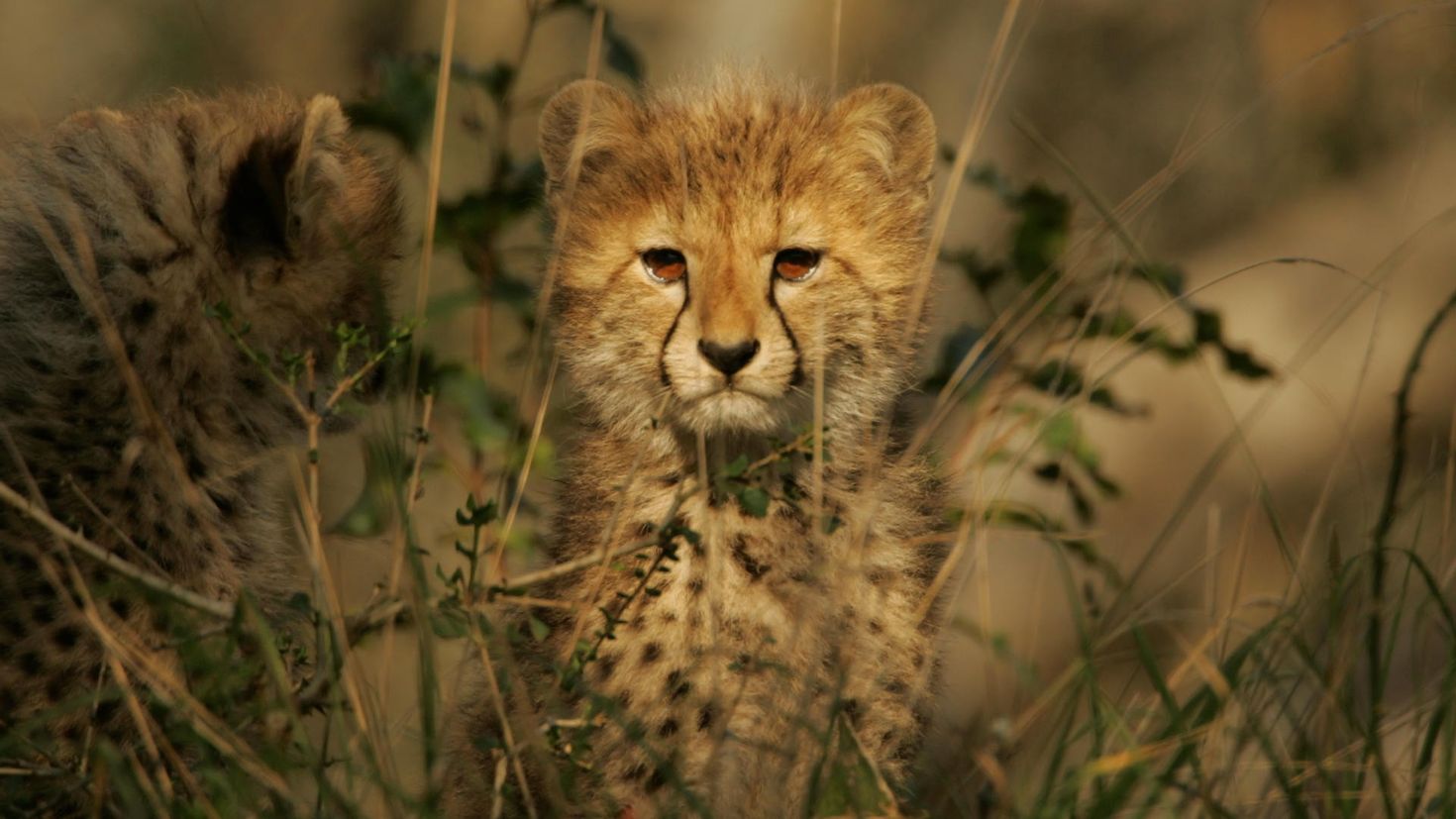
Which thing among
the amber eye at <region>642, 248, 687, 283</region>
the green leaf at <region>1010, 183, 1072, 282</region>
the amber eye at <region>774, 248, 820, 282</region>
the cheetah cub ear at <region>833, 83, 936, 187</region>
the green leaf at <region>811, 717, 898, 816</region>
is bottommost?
the green leaf at <region>811, 717, 898, 816</region>

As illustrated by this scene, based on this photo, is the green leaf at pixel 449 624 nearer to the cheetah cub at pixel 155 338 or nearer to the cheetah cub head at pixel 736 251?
the cheetah cub at pixel 155 338

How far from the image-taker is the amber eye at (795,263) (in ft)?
9.87

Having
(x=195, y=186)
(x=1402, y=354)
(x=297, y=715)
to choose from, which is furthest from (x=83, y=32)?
(x=297, y=715)

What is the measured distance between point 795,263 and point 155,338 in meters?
1.09

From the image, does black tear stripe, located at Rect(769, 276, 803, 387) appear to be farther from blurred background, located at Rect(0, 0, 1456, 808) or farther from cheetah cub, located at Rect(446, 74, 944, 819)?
blurred background, located at Rect(0, 0, 1456, 808)

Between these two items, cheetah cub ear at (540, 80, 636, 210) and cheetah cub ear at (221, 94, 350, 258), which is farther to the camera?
cheetah cub ear at (540, 80, 636, 210)

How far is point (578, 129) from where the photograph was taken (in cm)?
315

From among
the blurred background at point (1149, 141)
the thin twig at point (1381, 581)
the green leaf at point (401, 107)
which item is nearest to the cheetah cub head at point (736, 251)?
the green leaf at point (401, 107)

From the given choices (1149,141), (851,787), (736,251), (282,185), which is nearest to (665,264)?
(736,251)

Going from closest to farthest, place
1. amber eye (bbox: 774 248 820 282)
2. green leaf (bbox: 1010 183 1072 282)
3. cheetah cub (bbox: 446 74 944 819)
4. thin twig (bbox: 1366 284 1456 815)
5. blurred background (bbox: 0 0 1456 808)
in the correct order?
thin twig (bbox: 1366 284 1456 815), cheetah cub (bbox: 446 74 944 819), amber eye (bbox: 774 248 820 282), green leaf (bbox: 1010 183 1072 282), blurred background (bbox: 0 0 1456 808)

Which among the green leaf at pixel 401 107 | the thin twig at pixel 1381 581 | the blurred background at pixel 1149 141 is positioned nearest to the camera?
the thin twig at pixel 1381 581

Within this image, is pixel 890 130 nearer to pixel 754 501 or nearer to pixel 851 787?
pixel 754 501

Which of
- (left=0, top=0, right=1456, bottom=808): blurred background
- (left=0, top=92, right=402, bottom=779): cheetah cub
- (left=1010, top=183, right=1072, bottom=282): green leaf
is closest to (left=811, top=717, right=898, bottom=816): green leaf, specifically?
(left=0, top=92, right=402, bottom=779): cheetah cub

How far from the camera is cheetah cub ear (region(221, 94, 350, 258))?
2721 millimetres
